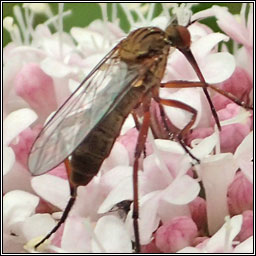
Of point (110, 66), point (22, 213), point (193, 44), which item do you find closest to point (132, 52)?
point (110, 66)

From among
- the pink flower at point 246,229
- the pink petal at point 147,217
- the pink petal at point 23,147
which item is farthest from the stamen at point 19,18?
the pink flower at point 246,229

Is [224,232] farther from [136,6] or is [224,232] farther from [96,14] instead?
[96,14]

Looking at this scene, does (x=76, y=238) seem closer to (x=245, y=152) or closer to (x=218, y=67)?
(x=245, y=152)

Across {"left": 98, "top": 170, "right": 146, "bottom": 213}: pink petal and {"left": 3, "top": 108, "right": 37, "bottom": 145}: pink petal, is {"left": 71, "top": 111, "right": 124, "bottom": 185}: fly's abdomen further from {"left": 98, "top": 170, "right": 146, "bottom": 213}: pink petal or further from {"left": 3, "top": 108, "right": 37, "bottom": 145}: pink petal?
{"left": 3, "top": 108, "right": 37, "bottom": 145}: pink petal

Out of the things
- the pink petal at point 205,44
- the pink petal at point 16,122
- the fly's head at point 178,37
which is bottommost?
the pink petal at point 16,122

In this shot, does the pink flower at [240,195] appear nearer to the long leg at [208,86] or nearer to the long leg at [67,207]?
the long leg at [208,86]

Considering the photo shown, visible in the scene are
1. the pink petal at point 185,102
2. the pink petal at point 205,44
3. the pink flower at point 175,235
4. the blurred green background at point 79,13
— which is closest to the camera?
the pink flower at point 175,235

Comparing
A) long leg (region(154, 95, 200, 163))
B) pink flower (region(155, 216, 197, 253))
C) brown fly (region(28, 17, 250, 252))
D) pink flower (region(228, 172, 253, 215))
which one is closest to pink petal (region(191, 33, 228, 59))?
brown fly (region(28, 17, 250, 252))
